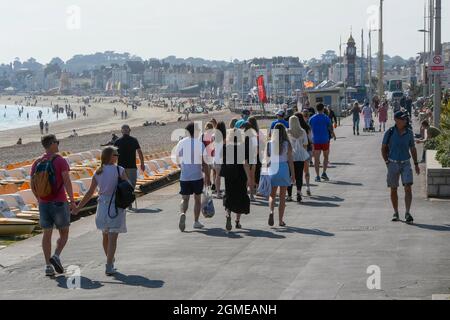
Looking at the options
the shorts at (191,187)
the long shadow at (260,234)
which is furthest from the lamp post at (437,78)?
the long shadow at (260,234)

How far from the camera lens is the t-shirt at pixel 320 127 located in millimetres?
20531

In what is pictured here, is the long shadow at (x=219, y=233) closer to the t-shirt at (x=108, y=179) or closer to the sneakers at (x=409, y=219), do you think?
Answer: the sneakers at (x=409, y=219)

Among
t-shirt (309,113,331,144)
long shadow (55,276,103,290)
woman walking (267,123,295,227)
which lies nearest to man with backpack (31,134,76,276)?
long shadow (55,276,103,290)

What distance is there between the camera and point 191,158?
48.1 feet

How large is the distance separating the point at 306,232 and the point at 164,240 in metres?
1.97

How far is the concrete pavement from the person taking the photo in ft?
32.7

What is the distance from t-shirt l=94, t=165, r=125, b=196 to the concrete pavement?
3.02 ft

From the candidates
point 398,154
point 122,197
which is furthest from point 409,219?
point 122,197

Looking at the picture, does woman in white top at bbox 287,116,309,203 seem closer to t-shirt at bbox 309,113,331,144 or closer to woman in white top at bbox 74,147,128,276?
t-shirt at bbox 309,113,331,144

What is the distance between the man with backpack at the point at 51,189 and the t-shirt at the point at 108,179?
1.13 feet

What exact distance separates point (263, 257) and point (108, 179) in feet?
6.73

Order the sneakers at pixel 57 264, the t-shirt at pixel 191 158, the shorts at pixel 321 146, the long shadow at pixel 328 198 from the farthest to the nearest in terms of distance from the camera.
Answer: the shorts at pixel 321 146
the long shadow at pixel 328 198
the t-shirt at pixel 191 158
the sneakers at pixel 57 264

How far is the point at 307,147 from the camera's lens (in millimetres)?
19172

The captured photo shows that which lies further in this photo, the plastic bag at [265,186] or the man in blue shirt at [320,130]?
the man in blue shirt at [320,130]
